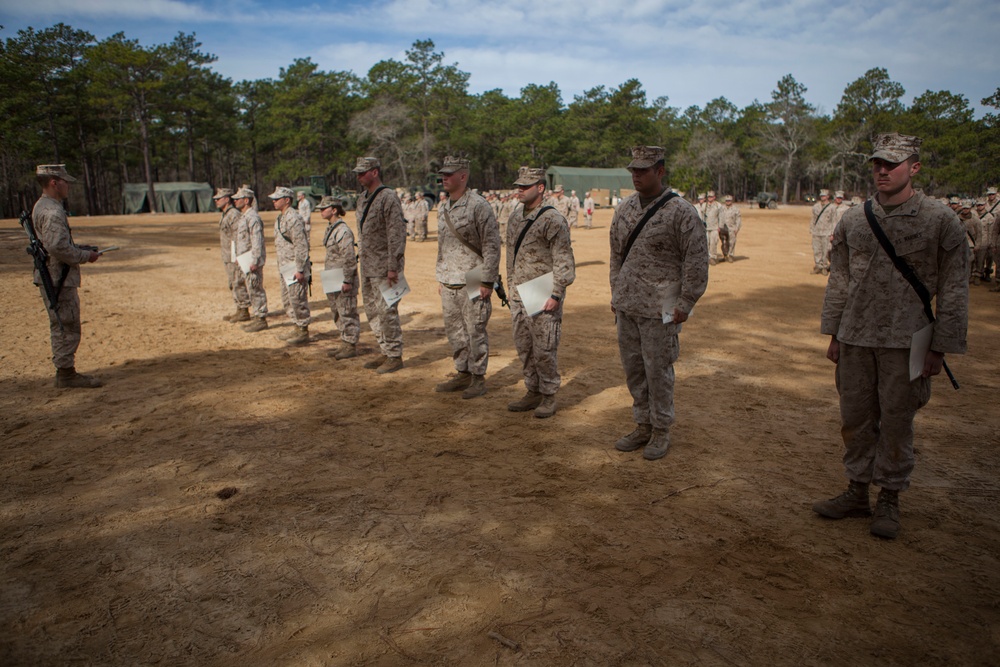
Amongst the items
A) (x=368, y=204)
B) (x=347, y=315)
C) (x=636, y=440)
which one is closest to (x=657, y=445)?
(x=636, y=440)

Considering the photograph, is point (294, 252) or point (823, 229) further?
point (823, 229)

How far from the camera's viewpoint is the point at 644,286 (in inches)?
185

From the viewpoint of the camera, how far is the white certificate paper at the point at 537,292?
5.59 meters

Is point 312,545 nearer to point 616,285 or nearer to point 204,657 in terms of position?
point 204,657

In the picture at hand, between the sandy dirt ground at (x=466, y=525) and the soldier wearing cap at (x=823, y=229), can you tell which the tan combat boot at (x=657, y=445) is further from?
the soldier wearing cap at (x=823, y=229)

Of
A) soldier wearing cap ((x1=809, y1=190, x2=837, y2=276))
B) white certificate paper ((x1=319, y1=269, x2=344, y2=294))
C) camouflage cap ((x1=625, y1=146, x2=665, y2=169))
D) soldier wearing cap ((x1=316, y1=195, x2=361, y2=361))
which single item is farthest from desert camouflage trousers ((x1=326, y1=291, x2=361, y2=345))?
soldier wearing cap ((x1=809, y1=190, x2=837, y2=276))

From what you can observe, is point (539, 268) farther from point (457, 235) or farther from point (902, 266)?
point (902, 266)

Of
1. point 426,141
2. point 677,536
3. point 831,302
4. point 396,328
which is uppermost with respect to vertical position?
point 426,141

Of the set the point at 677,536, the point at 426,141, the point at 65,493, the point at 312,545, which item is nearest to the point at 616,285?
the point at 677,536

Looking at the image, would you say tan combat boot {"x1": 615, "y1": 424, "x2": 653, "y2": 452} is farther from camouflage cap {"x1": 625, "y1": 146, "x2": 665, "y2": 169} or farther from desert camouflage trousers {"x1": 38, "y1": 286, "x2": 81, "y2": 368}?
desert camouflage trousers {"x1": 38, "y1": 286, "x2": 81, "y2": 368}

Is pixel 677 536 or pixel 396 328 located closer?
pixel 677 536

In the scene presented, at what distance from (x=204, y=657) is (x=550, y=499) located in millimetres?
2166

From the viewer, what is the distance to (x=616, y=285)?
4871mm

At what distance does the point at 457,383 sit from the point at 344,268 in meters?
2.25
